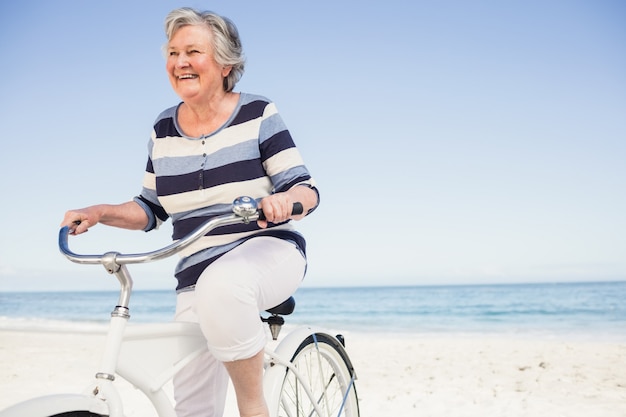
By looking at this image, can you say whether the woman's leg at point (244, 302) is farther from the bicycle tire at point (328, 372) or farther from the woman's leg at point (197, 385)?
the bicycle tire at point (328, 372)

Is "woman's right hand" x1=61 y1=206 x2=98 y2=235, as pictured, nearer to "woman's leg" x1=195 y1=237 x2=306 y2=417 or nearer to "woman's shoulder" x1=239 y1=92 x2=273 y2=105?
"woman's leg" x1=195 y1=237 x2=306 y2=417

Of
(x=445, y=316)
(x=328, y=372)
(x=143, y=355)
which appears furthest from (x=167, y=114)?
(x=445, y=316)

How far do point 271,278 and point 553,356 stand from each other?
7018 mm

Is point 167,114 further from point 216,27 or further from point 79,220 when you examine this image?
point 79,220

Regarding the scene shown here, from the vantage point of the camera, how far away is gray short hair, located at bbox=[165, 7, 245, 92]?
2096mm

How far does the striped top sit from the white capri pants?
13 cm

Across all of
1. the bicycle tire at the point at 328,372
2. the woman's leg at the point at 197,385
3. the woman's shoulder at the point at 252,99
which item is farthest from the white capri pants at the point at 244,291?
the bicycle tire at the point at 328,372

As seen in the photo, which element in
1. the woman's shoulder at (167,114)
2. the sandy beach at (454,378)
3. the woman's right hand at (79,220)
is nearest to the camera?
the woman's right hand at (79,220)

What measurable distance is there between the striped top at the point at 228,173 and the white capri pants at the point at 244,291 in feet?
0.42

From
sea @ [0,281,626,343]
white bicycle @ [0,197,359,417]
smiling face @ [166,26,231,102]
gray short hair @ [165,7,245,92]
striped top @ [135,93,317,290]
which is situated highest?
gray short hair @ [165,7,245,92]

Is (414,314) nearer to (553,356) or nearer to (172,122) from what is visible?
(553,356)

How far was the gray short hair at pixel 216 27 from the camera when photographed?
210 cm

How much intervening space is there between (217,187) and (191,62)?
39cm

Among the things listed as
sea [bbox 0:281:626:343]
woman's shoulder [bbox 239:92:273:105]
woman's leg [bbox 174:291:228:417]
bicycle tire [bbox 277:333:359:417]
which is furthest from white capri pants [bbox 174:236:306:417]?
sea [bbox 0:281:626:343]
